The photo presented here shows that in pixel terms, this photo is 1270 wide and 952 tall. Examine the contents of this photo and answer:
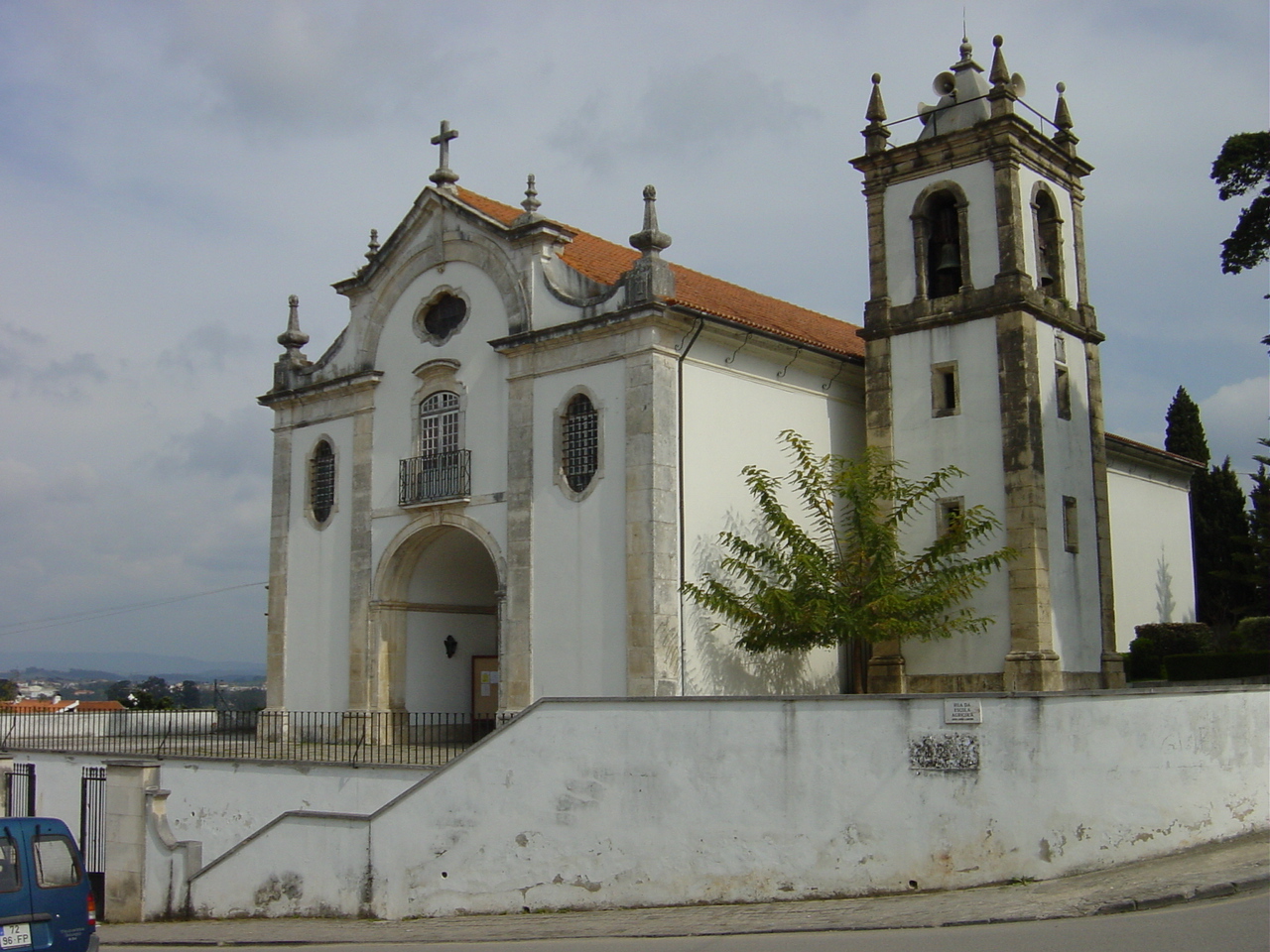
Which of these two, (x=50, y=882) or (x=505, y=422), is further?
(x=505, y=422)

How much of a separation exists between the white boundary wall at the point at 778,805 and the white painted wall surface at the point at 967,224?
32.6 ft

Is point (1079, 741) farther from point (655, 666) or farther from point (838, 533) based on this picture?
point (838, 533)

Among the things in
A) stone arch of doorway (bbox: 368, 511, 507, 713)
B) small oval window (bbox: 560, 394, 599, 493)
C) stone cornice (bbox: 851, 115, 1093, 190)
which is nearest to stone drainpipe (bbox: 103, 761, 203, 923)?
stone arch of doorway (bbox: 368, 511, 507, 713)

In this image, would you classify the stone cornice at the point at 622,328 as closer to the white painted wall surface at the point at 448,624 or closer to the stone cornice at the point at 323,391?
the stone cornice at the point at 323,391

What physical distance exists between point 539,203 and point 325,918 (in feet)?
43.8

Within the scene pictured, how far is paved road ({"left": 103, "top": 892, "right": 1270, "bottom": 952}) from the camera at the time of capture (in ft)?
32.7

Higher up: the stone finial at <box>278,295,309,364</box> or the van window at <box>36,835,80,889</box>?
the stone finial at <box>278,295,309,364</box>

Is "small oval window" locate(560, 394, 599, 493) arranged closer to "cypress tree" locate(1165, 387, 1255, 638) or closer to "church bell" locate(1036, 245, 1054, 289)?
"church bell" locate(1036, 245, 1054, 289)

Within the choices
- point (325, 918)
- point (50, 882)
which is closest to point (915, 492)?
point (325, 918)


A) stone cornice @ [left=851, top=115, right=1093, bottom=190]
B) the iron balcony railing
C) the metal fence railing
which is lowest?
the metal fence railing

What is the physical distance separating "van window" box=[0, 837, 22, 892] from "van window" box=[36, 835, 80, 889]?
0.62 ft

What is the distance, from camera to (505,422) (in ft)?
77.3

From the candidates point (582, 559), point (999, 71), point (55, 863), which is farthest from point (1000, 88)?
point (55, 863)

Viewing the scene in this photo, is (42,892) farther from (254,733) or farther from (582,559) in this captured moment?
(254,733)
